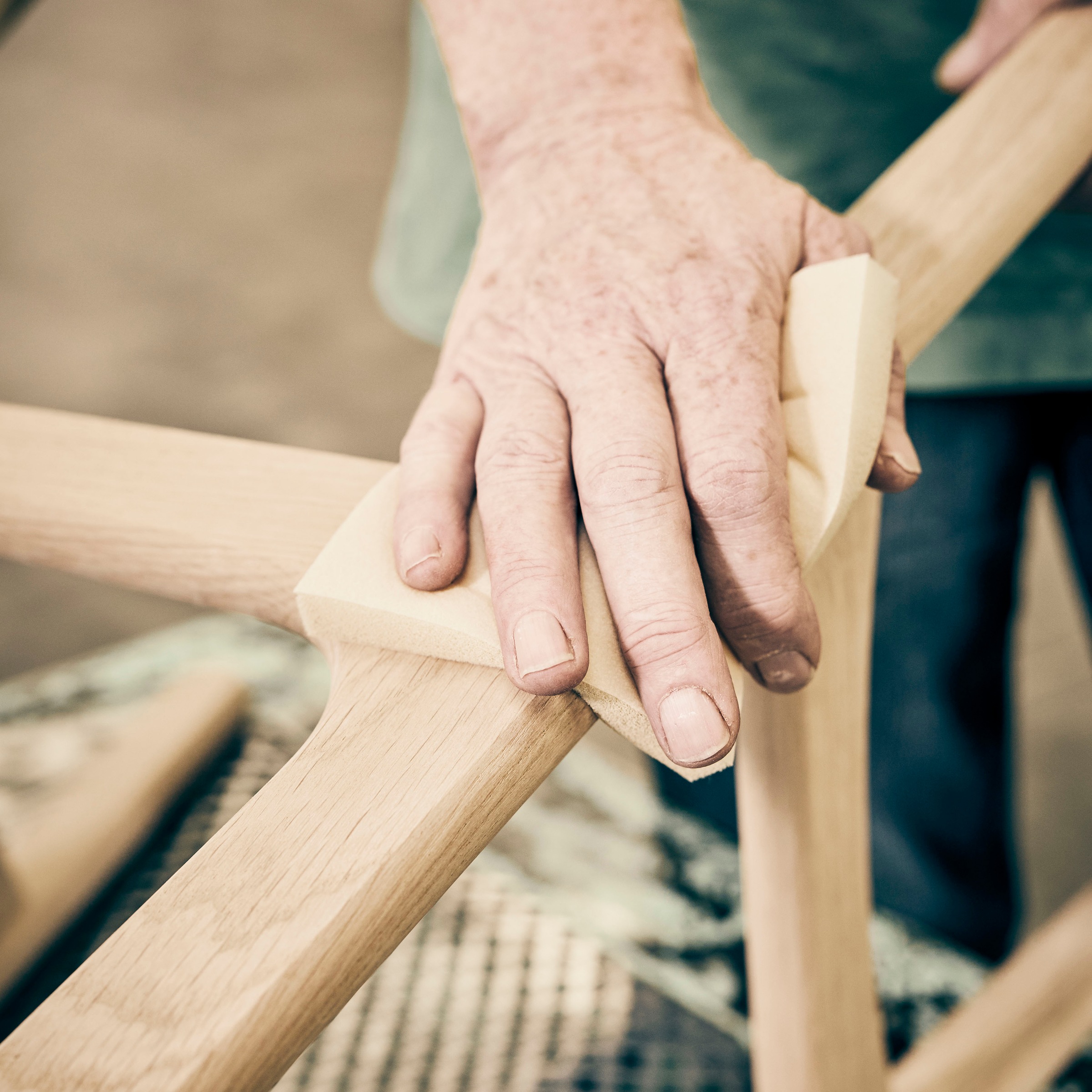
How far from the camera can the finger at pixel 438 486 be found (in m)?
0.28

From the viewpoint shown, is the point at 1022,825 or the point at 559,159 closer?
the point at 559,159

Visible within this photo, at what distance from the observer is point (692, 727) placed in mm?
250

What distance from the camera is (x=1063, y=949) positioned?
712 mm

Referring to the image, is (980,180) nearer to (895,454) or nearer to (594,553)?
(895,454)

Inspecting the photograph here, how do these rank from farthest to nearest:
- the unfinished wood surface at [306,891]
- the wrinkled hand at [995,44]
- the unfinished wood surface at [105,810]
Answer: the unfinished wood surface at [105,810] → the wrinkled hand at [995,44] → the unfinished wood surface at [306,891]

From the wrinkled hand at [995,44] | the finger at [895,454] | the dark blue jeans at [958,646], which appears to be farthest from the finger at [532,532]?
the dark blue jeans at [958,646]

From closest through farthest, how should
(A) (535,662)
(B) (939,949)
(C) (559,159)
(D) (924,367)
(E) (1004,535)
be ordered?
(A) (535,662), (C) (559,159), (D) (924,367), (E) (1004,535), (B) (939,949)

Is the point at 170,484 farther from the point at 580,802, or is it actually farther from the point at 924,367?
the point at 580,802

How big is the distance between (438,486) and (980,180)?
0.29m

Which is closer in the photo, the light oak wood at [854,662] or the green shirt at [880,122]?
the light oak wood at [854,662]

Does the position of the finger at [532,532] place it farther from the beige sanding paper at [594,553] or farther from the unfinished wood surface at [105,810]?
the unfinished wood surface at [105,810]

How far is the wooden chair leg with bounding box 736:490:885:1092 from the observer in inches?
14.9

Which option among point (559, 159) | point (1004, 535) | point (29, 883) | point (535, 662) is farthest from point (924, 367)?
point (29, 883)

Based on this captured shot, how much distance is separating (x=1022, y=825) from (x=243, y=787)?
3.00ft
